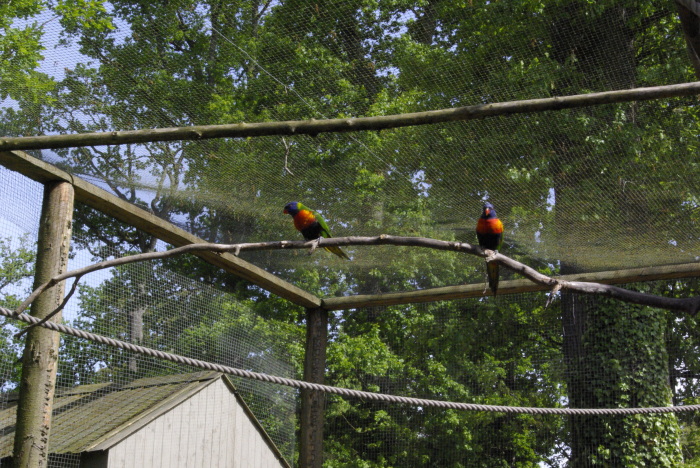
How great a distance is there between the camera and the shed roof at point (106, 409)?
3371mm

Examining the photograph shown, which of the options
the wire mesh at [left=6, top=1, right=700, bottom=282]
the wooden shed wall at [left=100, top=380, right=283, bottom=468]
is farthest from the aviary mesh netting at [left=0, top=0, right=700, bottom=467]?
the wooden shed wall at [left=100, top=380, right=283, bottom=468]

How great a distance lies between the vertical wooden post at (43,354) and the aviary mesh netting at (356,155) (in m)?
0.26

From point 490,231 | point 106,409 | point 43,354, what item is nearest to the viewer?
point 43,354

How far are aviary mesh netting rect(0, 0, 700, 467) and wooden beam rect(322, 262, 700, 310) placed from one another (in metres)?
0.15

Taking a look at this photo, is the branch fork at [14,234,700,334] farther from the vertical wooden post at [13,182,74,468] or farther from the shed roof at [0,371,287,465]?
the shed roof at [0,371,287,465]

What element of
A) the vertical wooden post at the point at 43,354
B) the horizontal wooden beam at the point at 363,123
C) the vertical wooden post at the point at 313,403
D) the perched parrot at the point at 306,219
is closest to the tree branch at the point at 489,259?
the horizontal wooden beam at the point at 363,123

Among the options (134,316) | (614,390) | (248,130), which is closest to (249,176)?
(134,316)

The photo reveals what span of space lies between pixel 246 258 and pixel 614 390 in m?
3.18

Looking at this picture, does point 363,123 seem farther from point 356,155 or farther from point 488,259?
point 356,155

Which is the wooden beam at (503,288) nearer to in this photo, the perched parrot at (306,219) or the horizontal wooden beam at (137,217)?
the horizontal wooden beam at (137,217)

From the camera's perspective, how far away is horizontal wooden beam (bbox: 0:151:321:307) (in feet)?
9.96

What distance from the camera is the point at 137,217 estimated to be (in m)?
3.52

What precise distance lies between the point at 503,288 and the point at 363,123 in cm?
267

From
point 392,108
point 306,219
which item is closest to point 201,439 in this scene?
point 306,219
